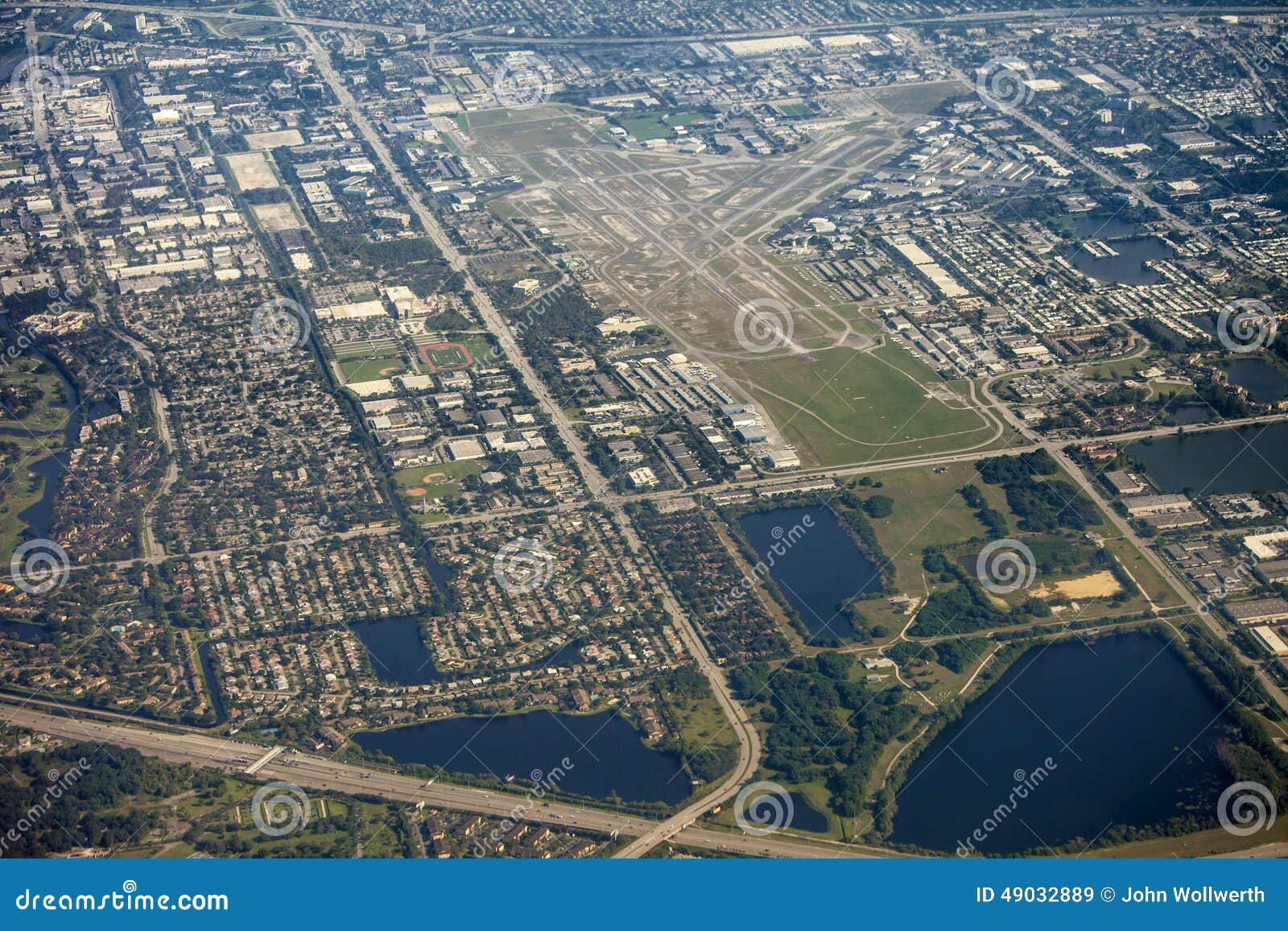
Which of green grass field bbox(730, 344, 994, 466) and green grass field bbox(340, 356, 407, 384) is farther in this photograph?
green grass field bbox(340, 356, 407, 384)

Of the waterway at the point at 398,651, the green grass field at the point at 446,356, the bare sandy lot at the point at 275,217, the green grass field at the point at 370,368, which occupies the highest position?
the waterway at the point at 398,651

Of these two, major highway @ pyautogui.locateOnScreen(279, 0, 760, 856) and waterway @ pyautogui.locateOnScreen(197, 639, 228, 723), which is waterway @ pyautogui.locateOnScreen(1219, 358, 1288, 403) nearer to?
major highway @ pyautogui.locateOnScreen(279, 0, 760, 856)

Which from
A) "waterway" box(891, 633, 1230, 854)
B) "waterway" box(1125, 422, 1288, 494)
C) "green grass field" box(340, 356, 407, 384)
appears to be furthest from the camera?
"green grass field" box(340, 356, 407, 384)

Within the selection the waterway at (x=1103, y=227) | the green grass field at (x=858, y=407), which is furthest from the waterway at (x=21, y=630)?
the waterway at (x=1103, y=227)

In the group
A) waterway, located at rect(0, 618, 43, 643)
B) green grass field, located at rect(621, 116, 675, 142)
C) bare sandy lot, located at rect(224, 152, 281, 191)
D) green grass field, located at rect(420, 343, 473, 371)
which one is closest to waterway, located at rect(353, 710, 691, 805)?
waterway, located at rect(0, 618, 43, 643)

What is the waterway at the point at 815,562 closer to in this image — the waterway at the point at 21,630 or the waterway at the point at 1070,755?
the waterway at the point at 1070,755

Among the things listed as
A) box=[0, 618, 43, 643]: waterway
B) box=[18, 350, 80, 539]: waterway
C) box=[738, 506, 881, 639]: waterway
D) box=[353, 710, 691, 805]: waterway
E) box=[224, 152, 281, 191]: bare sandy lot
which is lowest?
box=[224, 152, 281, 191]: bare sandy lot
